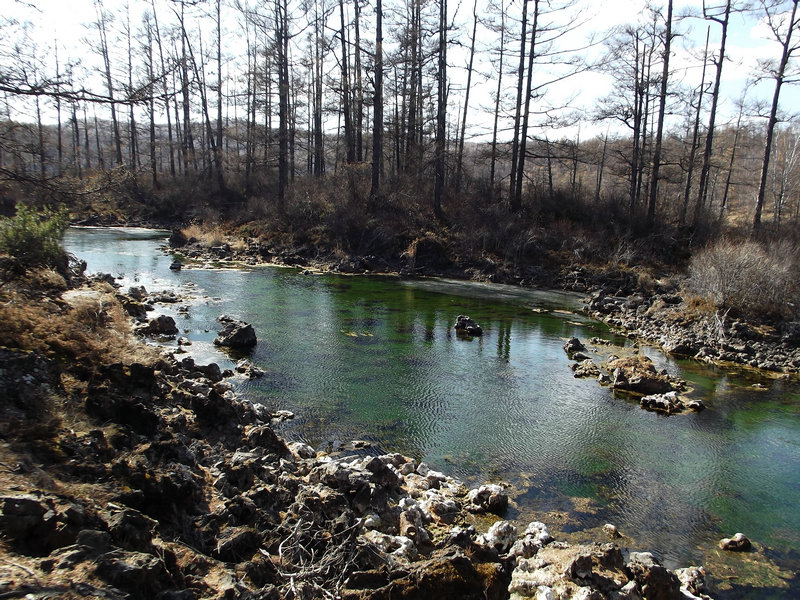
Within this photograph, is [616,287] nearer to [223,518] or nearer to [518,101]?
[518,101]

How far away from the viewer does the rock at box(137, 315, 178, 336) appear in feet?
37.1

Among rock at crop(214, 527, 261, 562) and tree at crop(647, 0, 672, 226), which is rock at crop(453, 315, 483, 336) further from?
tree at crop(647, 0, 672, 226)

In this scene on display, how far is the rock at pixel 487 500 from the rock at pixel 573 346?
278 inches

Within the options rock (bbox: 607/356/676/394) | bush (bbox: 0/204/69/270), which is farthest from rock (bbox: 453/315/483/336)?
bush (bbox: 0/204/69/270)

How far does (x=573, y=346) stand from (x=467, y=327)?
292cm

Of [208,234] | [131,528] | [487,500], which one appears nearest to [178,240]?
[208,234]

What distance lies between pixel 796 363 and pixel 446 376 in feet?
28.2

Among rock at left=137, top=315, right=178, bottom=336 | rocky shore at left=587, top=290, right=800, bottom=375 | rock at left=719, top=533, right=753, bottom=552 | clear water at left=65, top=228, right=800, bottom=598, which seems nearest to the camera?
rock at left=719, top=533, right=753, bottom=552

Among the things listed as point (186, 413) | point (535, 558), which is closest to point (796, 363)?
point (535, 558)

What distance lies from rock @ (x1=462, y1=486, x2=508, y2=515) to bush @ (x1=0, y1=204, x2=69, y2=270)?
902 centimetres

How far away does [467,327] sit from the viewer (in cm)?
1388

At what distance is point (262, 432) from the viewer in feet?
20.7

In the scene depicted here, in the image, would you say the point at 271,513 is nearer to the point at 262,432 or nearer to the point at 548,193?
the point at 262,432

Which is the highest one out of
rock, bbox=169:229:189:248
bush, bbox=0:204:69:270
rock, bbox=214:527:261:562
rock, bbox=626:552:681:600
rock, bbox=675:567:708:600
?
bush, bbox=0:204:69:270
